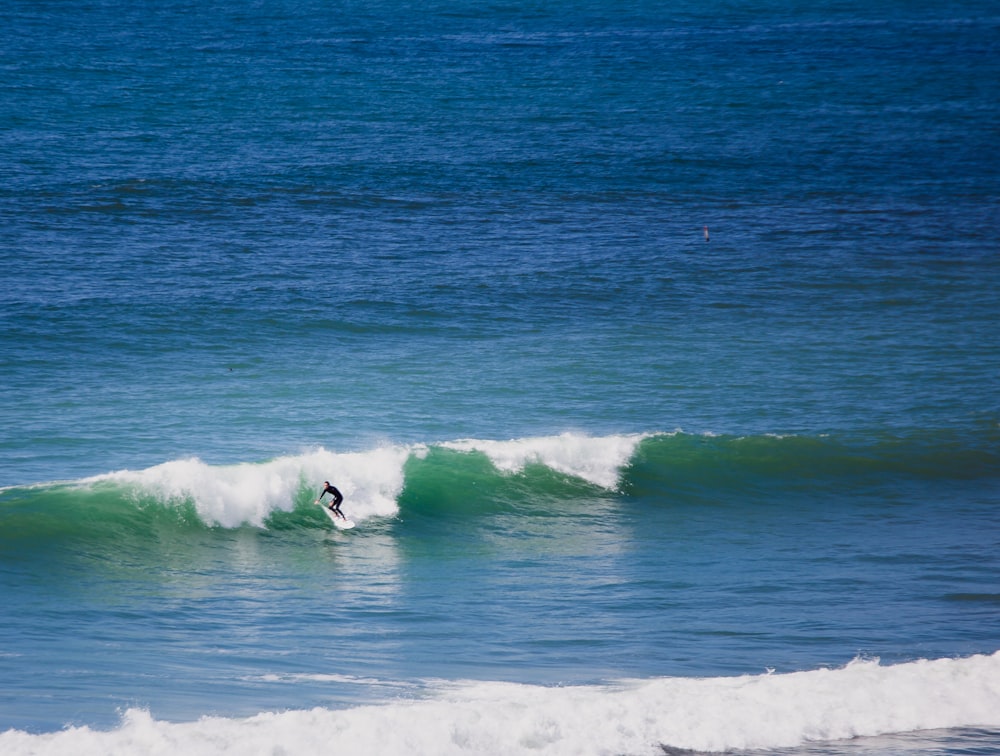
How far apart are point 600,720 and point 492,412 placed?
12.3 metres

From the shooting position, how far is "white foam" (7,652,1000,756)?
919 centimetres

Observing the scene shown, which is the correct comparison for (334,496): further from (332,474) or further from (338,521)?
(332,474)

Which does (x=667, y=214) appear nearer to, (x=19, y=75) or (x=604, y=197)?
(x=604, y=197)

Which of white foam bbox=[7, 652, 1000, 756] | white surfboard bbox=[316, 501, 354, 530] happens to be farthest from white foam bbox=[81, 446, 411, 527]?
white foam bbox=[7, 652, 1000, 756]

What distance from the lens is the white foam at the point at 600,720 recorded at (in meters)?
9.19

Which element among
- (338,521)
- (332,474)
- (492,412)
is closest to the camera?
(338,521)

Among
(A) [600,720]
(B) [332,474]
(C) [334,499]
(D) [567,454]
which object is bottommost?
(A) [600,720]

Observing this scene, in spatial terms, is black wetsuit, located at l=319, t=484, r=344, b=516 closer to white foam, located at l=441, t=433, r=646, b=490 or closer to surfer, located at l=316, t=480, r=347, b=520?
surfer, located at l=316, t=480, r=347, b=520

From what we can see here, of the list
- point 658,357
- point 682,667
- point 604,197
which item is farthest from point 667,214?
point 682,667

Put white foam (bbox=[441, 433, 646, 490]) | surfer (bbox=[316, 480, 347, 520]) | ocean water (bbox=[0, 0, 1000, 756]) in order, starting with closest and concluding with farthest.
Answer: ocean water (bbox=[0, 0, 1000, 756]), surfer (bbox=[316, 480, 347, 520]), white foam (bbox=[441, 433, 646, 490])

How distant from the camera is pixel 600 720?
32.0ft

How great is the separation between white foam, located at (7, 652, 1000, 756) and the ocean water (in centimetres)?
4

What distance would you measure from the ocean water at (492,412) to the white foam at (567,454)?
0.24 feet

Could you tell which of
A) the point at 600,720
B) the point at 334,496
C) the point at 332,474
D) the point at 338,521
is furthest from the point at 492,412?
the point at 600,720
